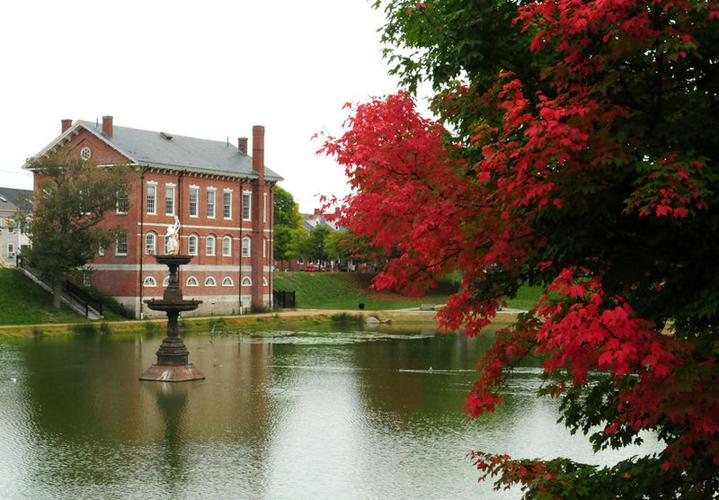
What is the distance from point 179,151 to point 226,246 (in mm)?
7988

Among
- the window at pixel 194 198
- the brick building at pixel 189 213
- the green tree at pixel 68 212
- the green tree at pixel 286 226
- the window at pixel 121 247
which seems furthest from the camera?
the green tree at pixel 286 226

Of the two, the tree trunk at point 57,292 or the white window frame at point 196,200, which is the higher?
the white window frame at point 196,200

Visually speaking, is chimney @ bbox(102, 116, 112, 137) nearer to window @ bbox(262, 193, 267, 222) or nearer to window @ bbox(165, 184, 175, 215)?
window @ bbox(165, 184, 175, 215)

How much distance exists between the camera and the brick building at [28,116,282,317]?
62375mm

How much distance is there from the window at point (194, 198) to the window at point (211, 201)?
47.3 inches

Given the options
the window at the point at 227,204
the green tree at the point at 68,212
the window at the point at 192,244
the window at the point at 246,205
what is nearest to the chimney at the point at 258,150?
the window at the point at 246,205

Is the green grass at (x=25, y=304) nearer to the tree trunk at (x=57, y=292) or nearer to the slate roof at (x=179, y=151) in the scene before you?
the tree trunk at (x=57, y=292)

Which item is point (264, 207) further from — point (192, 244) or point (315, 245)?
point (315, 245)

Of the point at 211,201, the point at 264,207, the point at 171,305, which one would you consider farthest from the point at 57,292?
the point at 171,305

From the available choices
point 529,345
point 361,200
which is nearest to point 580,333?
point 529,345

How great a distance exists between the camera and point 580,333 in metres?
6.94

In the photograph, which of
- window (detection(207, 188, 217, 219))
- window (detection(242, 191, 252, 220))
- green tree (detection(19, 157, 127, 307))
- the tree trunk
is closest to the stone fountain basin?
green tree (detection(19, 157, 127, 307))

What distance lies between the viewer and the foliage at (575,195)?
7.32m

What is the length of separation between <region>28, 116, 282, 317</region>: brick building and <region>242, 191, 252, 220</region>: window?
8cm
